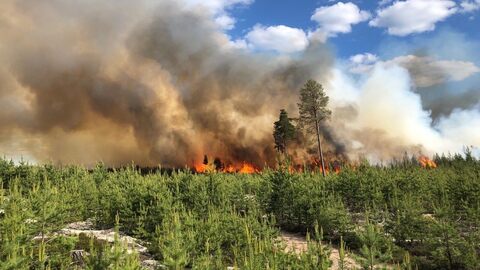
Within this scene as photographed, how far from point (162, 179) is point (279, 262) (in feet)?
50.5

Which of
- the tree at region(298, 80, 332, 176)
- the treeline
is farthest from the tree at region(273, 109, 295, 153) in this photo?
the treeline

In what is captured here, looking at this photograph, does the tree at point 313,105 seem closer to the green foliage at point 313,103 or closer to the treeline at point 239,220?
the green foliage at point 313,103

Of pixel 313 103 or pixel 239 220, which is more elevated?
pixel 313 103

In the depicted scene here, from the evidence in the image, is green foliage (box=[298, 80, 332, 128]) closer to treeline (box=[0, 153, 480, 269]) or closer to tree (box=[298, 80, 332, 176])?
tree (box=[298, 80, 332, 176])

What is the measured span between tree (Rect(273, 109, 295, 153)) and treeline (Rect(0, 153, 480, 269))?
33.5 metres

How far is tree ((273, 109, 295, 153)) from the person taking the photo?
213 ft

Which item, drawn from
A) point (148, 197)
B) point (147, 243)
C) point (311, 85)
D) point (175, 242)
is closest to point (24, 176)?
point (148, 197)

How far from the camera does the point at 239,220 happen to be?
16.1m

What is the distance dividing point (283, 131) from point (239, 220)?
49.8 m

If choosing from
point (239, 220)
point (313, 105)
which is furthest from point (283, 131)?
point (239, 220)

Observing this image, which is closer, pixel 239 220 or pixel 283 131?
pixel 239 220

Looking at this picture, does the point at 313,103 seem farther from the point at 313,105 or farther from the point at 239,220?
the point at 239,220

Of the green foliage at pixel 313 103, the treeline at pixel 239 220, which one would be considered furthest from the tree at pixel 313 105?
the treeline at pixel 239 220

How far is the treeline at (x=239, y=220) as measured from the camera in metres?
Result: 10.0
